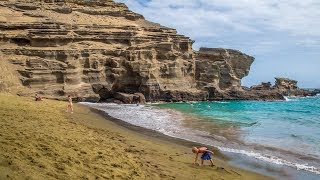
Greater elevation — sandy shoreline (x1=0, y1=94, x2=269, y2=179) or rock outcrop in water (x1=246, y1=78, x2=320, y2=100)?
rock outcrop in water (x1=246, y1=78, x2=320, y2=100)

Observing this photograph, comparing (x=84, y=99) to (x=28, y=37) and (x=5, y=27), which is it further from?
(x=5, y=27)

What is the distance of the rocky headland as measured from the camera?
48.0 m

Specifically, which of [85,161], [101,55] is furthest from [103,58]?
[85,161]

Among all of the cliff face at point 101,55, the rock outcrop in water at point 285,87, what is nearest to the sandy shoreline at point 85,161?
the cliff face at point 101,55

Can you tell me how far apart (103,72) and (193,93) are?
1850cm

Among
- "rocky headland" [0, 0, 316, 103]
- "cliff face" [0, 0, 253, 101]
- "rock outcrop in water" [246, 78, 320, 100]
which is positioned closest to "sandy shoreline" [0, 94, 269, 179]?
"rocky headland" [0, 0, 316, 103]

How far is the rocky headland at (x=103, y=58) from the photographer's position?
1889 inches

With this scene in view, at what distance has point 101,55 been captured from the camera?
181ft

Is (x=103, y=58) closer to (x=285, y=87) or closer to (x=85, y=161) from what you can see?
(x=85, y=161)

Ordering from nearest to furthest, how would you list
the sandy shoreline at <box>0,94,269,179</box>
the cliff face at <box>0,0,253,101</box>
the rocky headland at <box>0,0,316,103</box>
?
1. the sandy shoreline at <box>0,94,269,179</box>
2. the rocky headland at <box>0,0,316,103</box>
3. the cliff face at <box>0,0,253,101</box>

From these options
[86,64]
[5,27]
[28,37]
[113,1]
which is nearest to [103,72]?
[86,64]

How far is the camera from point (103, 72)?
178 feet

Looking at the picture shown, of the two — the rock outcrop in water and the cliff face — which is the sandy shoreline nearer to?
the cliff face

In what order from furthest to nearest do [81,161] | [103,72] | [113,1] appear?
[113,1]
[103,72]
[81,161]
